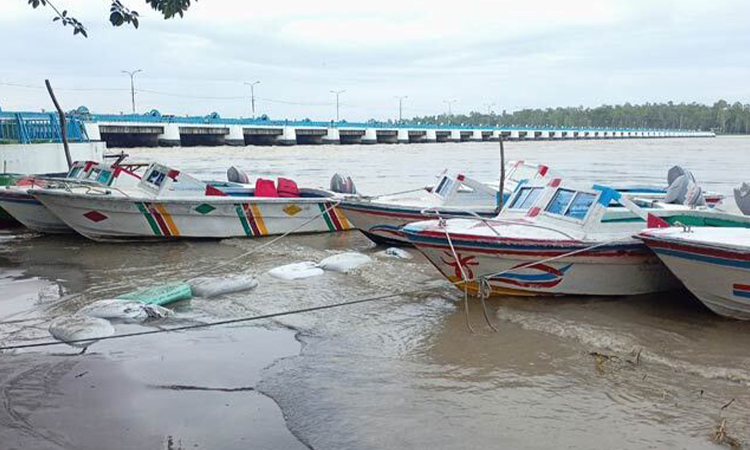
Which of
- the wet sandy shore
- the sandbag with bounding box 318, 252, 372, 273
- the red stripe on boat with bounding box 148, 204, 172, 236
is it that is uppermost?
the red stripe on boat with bounding box 148, 204, 172, 236

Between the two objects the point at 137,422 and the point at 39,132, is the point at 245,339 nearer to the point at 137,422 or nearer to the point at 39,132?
the point at 137,422

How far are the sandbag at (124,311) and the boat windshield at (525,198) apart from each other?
17.7 ft

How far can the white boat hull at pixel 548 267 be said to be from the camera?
9.25m

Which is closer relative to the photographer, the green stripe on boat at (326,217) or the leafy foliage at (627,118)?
the green stripe on boat at (326,217)

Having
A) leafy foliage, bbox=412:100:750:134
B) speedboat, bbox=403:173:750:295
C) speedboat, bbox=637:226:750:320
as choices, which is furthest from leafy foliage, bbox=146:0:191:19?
leafy foliage, bbox=412:100:750:134

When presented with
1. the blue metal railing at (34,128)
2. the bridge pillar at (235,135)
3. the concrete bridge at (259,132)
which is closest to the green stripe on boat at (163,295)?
the blue metal railing at (34,128)

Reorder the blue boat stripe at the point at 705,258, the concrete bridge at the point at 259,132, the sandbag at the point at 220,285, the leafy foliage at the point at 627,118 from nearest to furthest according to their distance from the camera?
the blue boat stripe at the point at 705,258, the sandbag at the point at 220,285, the concrete bridge at the point at 259,132, the leafy foliage at the point at 627,118

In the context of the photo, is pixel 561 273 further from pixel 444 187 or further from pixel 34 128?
pixel 34 128

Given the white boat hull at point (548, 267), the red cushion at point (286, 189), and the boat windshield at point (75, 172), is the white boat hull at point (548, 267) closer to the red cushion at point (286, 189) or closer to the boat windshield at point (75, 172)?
the red cushion at point (286, 189)

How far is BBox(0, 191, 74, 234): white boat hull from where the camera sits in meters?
15.9

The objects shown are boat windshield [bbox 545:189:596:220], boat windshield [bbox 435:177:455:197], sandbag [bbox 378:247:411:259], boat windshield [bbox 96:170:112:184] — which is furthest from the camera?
boat windshield [bbox 96:170:112:184]

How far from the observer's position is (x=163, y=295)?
30.2ft

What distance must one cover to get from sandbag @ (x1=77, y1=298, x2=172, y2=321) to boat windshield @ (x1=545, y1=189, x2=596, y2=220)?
544cm

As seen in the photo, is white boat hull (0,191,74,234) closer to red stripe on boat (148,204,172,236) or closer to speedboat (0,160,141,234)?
speedboat (0,160,141,234)
